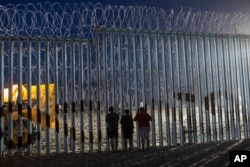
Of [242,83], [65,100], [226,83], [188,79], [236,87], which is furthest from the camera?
[242,83]

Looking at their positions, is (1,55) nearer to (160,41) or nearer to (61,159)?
(61,159)

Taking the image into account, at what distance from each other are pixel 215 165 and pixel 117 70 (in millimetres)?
4674

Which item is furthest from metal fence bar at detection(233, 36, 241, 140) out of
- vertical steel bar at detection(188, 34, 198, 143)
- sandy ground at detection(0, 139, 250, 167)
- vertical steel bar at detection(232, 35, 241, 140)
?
vertical steel bar at detection(188, 34, 198, 143)

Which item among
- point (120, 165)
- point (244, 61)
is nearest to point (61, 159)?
point (120, 165)

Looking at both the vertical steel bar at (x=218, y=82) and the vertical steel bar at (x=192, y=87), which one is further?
the vertical steel bar at (x=218, y=82)

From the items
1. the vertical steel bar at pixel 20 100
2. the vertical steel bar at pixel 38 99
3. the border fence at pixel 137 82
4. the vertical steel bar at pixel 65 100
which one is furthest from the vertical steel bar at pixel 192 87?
the vertical steel bar at pixel 20 100

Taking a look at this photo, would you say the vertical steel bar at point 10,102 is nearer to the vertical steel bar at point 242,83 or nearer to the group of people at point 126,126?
the group of people at point 126,126

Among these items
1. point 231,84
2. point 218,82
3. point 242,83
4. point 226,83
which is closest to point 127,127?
point 218,82

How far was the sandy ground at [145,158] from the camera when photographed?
764cm

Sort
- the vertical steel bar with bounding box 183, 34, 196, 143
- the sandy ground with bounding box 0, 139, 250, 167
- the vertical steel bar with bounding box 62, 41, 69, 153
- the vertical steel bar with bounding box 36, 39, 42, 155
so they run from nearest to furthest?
the sandy ground with bounding box 0, 139, 250, 167
the vertical steel bar with bounding box 36, 39, 42, 155
the vertical steel bar with bounding box 62, 41, 69, 153
the vertical steel bar with bounding box 183, 34, 196, 143

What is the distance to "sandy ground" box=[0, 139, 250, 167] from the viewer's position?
7636mm

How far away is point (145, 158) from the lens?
8.22 meters

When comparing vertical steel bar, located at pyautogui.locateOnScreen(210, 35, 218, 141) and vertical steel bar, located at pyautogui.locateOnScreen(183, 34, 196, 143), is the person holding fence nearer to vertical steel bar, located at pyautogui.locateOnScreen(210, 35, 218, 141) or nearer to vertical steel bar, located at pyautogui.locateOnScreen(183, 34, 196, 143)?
vertical steel bar, located at pyautogui.locateOnScreen(183, 34, 196, 143)

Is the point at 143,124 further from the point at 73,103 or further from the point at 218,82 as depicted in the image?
the point at 218,82
